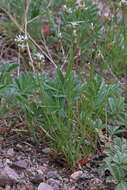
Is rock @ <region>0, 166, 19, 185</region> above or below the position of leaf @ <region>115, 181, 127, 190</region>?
above

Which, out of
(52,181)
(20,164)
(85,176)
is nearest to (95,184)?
(85,176)

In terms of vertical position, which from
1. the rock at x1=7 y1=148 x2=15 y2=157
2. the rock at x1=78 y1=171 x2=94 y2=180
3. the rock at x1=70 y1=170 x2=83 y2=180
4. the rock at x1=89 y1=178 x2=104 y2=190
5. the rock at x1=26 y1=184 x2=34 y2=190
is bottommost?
the rock at x1=89 y1=178 x2=104 y2=190

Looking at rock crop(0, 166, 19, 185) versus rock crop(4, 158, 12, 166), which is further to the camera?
rock crop(4, 158, 12, 166)

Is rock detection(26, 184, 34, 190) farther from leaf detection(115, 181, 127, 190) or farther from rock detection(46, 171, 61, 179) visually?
leaf detection(115, 181, 127, 190)

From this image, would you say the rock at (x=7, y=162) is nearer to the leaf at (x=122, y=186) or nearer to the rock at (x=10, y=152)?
the rock at (x=10, y=152)

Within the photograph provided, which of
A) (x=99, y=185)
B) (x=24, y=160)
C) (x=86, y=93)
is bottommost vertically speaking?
(x=99, y=185)

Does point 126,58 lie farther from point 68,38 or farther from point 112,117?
point 112,117

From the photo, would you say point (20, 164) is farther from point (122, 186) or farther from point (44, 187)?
point (122, 186)

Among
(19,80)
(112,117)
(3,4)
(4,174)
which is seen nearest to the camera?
(4,174)

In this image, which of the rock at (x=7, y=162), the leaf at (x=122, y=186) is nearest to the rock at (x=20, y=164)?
the rock at (x=7, y=162)

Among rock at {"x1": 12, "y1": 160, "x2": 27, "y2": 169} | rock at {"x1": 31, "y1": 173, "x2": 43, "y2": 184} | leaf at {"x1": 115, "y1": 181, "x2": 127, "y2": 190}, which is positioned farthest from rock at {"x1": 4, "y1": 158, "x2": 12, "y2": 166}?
leaf at {"x1": 115, "y1": 181, "x2": 127, "y2": 190}

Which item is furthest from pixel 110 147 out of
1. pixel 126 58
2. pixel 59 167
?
pixel 126 58
